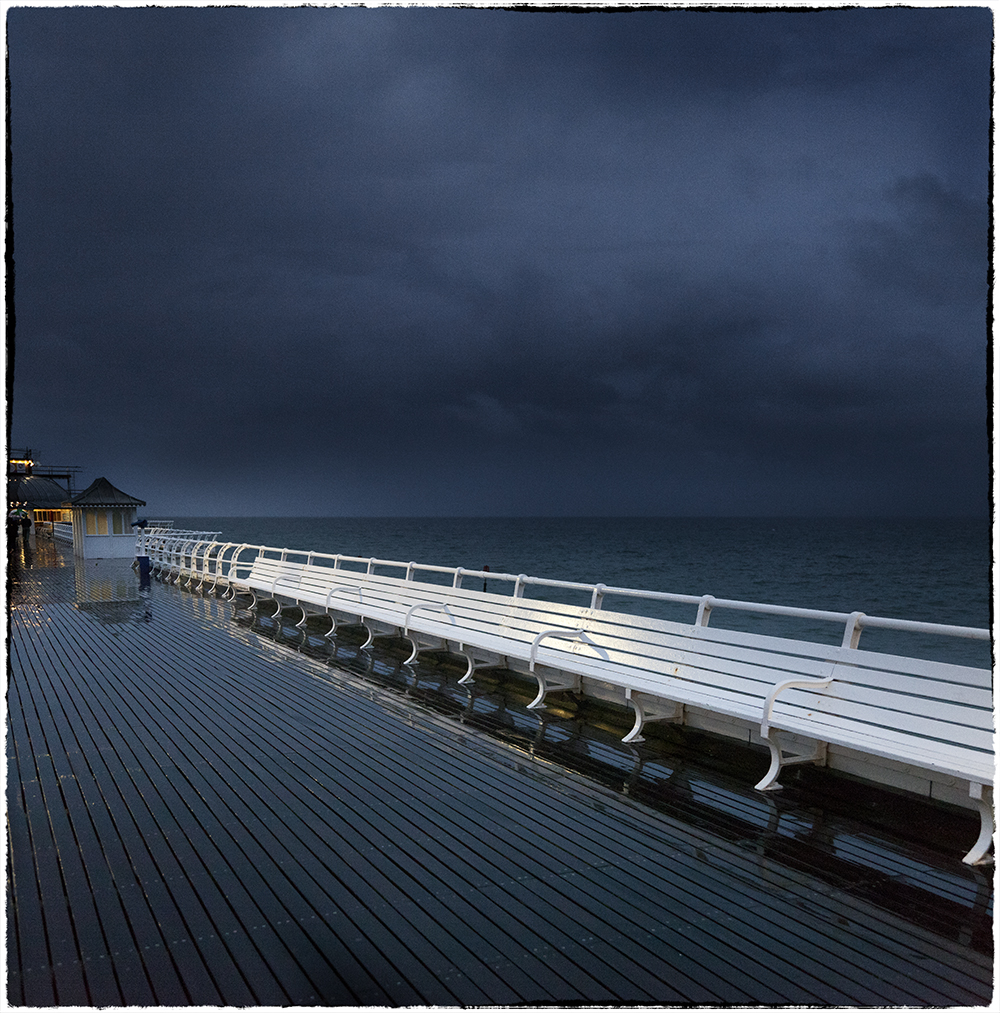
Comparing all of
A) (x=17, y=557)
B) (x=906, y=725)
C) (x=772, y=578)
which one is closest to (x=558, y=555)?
(x=772, y=578)

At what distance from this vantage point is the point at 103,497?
1045 inches

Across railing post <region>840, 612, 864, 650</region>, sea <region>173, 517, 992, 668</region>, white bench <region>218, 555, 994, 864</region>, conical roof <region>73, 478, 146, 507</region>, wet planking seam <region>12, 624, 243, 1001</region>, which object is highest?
conical roof <region>73, 478, 146, 507</region>

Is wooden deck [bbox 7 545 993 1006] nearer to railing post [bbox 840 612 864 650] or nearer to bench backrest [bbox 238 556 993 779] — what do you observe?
bench backrest [bbox 238 556 993 779]

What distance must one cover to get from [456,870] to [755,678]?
2.28 metres

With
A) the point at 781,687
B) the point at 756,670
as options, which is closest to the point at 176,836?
the point at 781,687

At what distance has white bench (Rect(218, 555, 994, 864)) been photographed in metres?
3.82

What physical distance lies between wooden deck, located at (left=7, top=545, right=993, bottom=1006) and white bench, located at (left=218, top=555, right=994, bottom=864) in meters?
0.40

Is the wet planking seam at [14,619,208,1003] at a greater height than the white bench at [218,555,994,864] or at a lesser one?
lesser

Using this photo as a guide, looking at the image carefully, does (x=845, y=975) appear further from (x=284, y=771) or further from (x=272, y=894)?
(x=284, y=771)

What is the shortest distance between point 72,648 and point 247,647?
7.17 feet

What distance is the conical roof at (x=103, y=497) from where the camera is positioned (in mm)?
26094

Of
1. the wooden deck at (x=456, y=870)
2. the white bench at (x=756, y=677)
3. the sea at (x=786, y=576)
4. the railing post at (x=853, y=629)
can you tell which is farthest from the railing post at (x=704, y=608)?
the sea at (x=786, y=576)

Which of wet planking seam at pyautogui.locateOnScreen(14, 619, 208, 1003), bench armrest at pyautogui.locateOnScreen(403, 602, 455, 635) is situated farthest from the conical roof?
wet planking seam at pyautogui.locateOnScreen(14, 619, 208, 1003)

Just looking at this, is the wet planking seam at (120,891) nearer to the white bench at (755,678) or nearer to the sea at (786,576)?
the white bench at (755,678)
